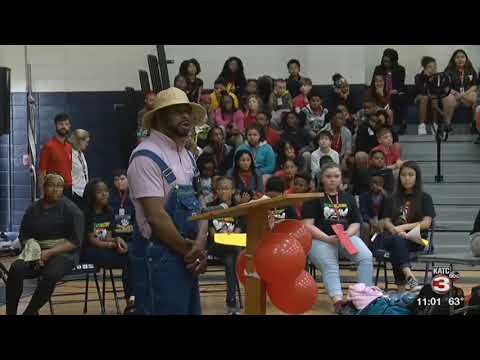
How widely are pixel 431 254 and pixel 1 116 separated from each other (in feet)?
14.9

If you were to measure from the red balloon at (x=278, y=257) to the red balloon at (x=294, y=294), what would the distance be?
12 cm

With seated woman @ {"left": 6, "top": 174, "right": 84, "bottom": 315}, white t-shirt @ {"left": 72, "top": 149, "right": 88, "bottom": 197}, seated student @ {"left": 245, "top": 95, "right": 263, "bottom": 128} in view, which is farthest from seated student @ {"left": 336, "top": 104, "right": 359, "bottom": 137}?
seated woman @ {"left": 6, "top": 174, "right": 84, "bottom": 315}

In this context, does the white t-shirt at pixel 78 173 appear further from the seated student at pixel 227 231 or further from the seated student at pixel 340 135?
the seated student at pixel 340 135

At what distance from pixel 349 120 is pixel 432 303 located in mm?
5738

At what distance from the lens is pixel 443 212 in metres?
11.4

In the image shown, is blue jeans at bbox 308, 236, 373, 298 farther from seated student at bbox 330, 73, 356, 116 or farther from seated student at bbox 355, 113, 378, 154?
seated student at bbox 330, 73, 356, 116

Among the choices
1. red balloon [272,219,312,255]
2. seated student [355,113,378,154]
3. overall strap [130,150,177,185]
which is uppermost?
seated student [355,113,378,154]

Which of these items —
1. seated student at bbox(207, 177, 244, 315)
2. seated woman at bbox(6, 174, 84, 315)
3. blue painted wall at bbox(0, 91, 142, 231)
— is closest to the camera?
seated woman at bbox(6, 174, 84, 315)

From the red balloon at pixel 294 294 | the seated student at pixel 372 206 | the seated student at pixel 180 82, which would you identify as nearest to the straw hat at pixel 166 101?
the red balloon at pixel 294 294

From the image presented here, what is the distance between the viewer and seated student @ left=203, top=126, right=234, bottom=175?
36.5 ft

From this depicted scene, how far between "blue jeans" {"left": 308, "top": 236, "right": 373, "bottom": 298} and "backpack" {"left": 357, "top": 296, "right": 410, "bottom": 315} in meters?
0.93

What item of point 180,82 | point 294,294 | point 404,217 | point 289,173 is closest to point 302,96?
point 180,82
